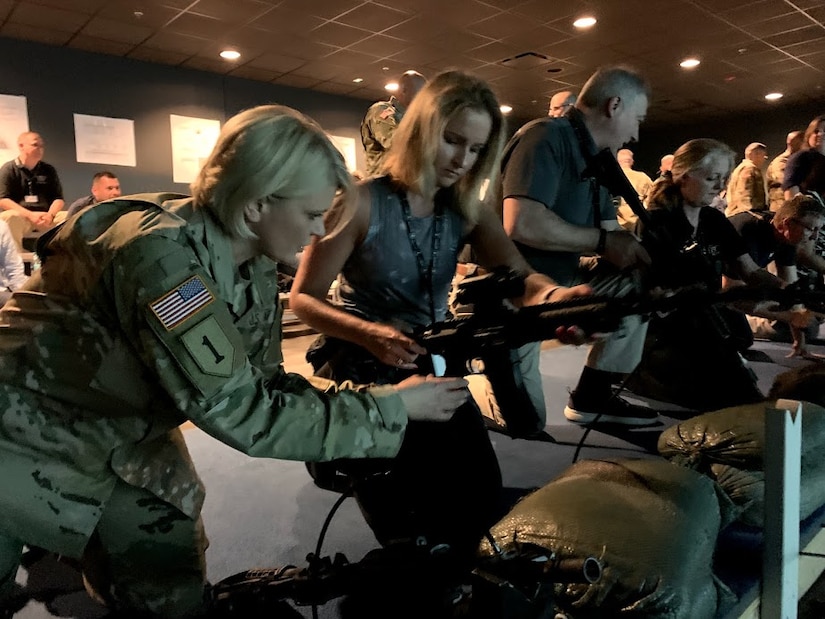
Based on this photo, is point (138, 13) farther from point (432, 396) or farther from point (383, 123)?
point (432, 396)

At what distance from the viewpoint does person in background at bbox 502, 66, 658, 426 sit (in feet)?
6.26

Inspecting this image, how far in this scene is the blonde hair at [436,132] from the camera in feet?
4.53

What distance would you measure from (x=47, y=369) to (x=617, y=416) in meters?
1.98

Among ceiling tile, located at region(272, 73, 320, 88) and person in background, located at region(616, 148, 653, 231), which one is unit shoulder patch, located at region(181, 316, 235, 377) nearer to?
person in background, located at region(616, 148, 653, 231)

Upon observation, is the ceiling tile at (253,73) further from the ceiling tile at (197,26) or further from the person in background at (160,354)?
the person in background at (160,354)

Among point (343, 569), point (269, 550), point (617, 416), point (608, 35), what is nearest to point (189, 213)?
point (343, 569)

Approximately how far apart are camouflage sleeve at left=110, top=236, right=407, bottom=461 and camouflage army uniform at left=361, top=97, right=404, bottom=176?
1.61 metres

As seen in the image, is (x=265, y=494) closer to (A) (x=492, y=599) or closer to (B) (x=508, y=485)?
(B) (x=508, y=485)

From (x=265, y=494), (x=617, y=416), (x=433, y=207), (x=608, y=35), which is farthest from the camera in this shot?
(x=608, y=35)

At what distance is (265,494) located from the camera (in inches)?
73.8

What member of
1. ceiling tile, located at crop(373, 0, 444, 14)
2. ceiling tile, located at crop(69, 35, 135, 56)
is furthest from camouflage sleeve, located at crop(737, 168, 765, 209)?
ceiling tile, located at crop(69, 35, 135, 56)

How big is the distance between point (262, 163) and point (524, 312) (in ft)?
1.80

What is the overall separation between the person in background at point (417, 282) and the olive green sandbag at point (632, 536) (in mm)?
215

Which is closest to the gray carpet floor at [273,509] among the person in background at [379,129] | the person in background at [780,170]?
the person in background at [379,129]
